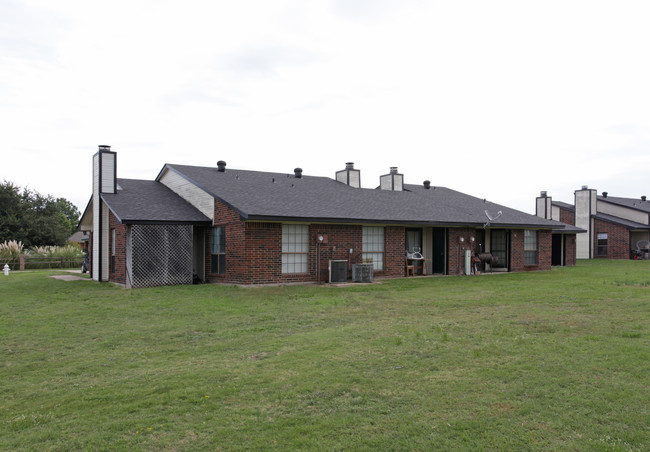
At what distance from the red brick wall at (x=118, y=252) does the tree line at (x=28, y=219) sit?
25481 millimetres

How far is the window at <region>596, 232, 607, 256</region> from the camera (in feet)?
120

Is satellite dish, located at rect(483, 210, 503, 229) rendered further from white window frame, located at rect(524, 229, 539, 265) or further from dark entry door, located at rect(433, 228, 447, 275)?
white window frame, located at rect(524, 229, 539, 265)

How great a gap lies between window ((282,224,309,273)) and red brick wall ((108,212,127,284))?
5258mm

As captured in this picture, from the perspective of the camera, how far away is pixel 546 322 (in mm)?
8773

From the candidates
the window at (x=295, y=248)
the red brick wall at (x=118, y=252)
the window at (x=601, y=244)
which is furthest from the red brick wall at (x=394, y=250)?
the window at (x=601, y=244)

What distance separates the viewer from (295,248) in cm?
1686

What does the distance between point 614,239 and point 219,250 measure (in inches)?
1198

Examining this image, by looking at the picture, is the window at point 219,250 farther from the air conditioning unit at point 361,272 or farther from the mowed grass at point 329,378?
the mowed grass at point 329,378

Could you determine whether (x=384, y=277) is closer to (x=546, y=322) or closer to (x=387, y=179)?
(x=387, y=179)

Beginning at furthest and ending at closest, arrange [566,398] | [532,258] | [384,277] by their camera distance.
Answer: [532,258]
[384,277]
[566,398]

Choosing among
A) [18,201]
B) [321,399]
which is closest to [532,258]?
A: [321,399]

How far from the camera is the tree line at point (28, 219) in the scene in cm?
3950

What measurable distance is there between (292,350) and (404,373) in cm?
178

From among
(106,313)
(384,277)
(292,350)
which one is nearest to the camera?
(292,350)
